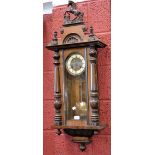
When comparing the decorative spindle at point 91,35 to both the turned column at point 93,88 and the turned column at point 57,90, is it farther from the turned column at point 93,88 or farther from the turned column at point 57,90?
the turned column at point 57,90

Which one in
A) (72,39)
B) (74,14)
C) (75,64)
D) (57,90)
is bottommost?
(57,90)

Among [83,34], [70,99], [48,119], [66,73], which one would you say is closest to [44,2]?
[83,34]

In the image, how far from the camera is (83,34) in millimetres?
1373

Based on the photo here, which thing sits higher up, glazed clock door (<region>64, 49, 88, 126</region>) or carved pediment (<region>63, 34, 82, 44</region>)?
carved pediment (<region>63, 34, 82, 44</region>)

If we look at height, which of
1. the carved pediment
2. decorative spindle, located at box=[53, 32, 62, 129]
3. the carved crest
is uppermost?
the carved crest

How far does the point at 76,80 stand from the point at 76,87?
40 mm

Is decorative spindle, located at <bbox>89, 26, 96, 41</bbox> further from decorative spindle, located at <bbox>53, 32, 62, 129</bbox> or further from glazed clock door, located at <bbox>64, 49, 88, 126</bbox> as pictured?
decorative spindle, located at <bbox>53, 32, 62, 129</bbox>

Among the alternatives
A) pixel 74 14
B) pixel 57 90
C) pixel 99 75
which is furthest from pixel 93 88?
pixel 74 14

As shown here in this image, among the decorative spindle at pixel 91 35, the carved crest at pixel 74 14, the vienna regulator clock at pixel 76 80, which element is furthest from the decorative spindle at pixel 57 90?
the decorative spindle at pixel 91 35

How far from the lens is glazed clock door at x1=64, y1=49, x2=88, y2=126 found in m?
1.38

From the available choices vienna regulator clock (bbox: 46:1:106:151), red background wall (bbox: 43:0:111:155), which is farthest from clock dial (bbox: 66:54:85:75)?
red background wall (bbox: 43:0:111:155)

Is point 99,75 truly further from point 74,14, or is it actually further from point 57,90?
point 74,14

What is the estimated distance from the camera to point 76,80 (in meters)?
1.42

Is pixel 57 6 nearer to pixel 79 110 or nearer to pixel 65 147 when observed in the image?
pixel 79 110
